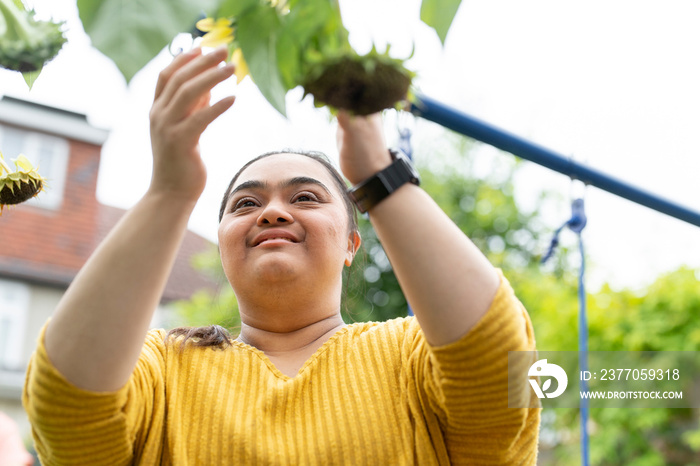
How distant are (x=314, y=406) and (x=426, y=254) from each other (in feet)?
1.72

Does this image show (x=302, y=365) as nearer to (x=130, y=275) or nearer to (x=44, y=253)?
(x=130, y=275)

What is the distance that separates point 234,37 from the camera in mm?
863

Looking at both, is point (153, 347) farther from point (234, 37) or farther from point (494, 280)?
point (234, 37)

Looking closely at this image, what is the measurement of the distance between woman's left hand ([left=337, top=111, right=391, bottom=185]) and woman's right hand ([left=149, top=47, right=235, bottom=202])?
0.60 feet

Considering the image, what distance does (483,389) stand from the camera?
121 cm

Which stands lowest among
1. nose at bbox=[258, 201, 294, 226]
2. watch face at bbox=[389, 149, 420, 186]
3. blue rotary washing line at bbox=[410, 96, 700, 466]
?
watch face at bbox=[389, 149, 420, 186]

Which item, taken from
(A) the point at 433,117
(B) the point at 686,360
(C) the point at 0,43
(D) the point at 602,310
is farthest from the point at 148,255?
(D) the point at 602,310

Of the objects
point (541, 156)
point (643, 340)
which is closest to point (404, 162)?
point (541, 156)

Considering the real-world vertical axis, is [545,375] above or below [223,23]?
below

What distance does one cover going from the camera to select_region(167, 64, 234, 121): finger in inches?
37.1

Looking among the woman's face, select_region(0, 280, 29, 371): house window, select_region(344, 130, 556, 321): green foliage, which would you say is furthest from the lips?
select_region(344, 130, 556, 321): green foliage

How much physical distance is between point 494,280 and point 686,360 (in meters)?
5.32

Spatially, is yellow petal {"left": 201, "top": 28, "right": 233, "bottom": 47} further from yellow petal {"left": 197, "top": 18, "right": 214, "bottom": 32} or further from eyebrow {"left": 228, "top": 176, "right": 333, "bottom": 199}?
eyebrow {"left": 228, "top": 176, "right": 333, "bottom": 199}

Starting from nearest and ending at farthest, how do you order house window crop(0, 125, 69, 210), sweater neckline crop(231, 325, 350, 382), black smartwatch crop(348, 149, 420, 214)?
black smartwatch crop(348, 149, 420, 214) → sweater neckline crop(231, 325, 350, 382) → house window crop(0, 125, 69, 210)
